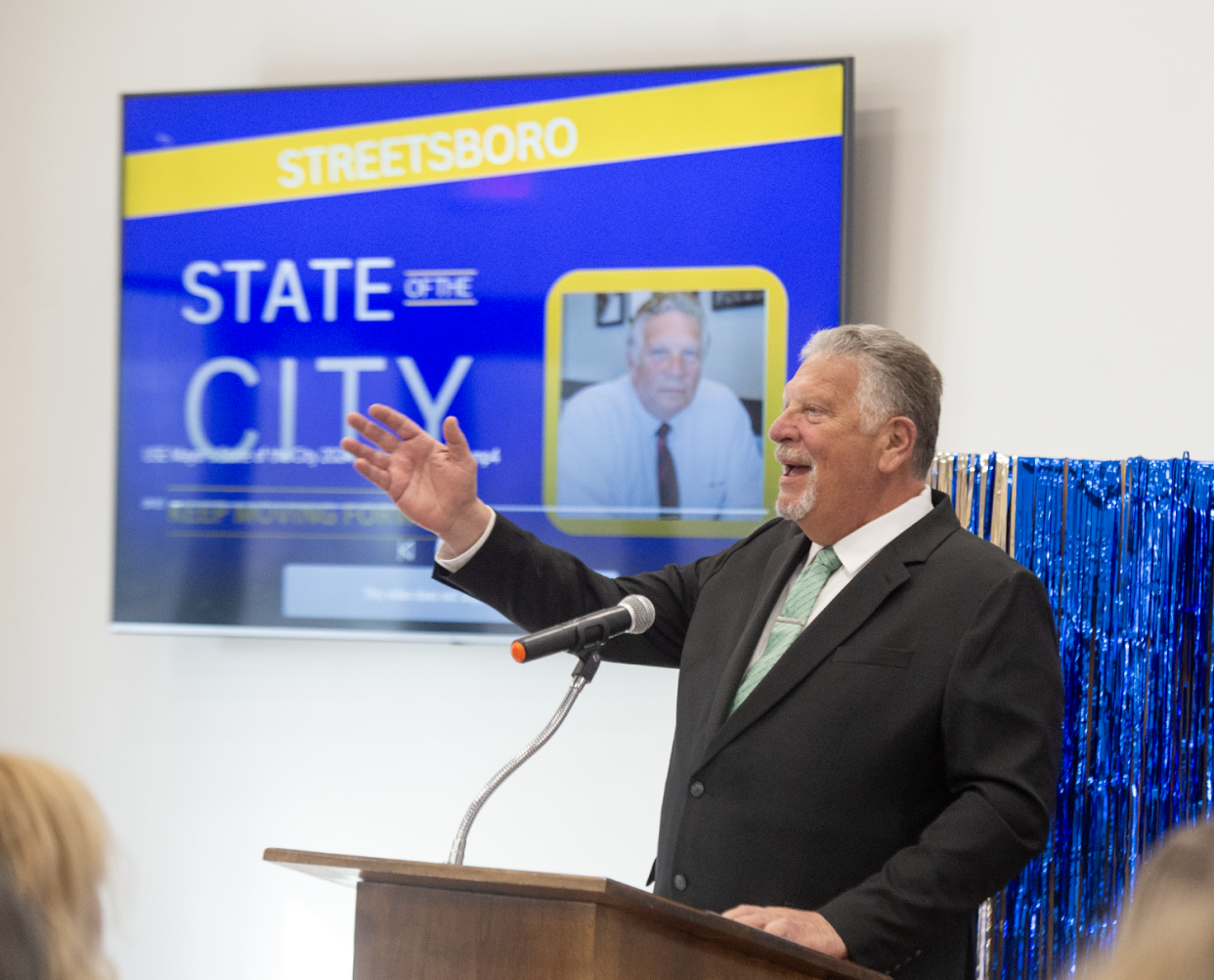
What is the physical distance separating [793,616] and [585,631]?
20.4 inches

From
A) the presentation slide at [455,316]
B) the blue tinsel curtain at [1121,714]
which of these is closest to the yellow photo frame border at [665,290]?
the presentation slide at [455,316]

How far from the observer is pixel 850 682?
1994 mm

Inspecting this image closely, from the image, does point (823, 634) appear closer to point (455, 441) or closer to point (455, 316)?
point (455, 441)

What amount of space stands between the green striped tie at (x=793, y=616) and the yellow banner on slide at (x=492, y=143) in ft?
4.31

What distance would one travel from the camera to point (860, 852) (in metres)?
1.95

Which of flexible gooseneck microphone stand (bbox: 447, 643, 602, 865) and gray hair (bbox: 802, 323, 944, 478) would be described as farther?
gray hair (bbox: 802, 323, 944, 478)

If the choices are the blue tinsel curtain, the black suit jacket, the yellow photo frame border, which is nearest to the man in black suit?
the black suit jacket

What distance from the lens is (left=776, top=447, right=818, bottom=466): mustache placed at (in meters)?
2.20

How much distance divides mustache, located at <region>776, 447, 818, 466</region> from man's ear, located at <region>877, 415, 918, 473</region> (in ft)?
0.35

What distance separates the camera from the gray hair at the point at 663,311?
10.5 ft

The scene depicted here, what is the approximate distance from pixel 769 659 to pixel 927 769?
28 centimetres

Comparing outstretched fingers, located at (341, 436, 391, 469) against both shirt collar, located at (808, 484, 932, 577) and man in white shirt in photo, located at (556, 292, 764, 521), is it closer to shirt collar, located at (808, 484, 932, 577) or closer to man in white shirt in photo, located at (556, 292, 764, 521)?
shirt collar, located at (808, 484, 932, 577)

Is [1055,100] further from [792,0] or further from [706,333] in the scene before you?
[706,333]

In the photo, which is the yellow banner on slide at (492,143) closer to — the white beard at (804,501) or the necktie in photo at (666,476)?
the necktie in photo at (666,476)
